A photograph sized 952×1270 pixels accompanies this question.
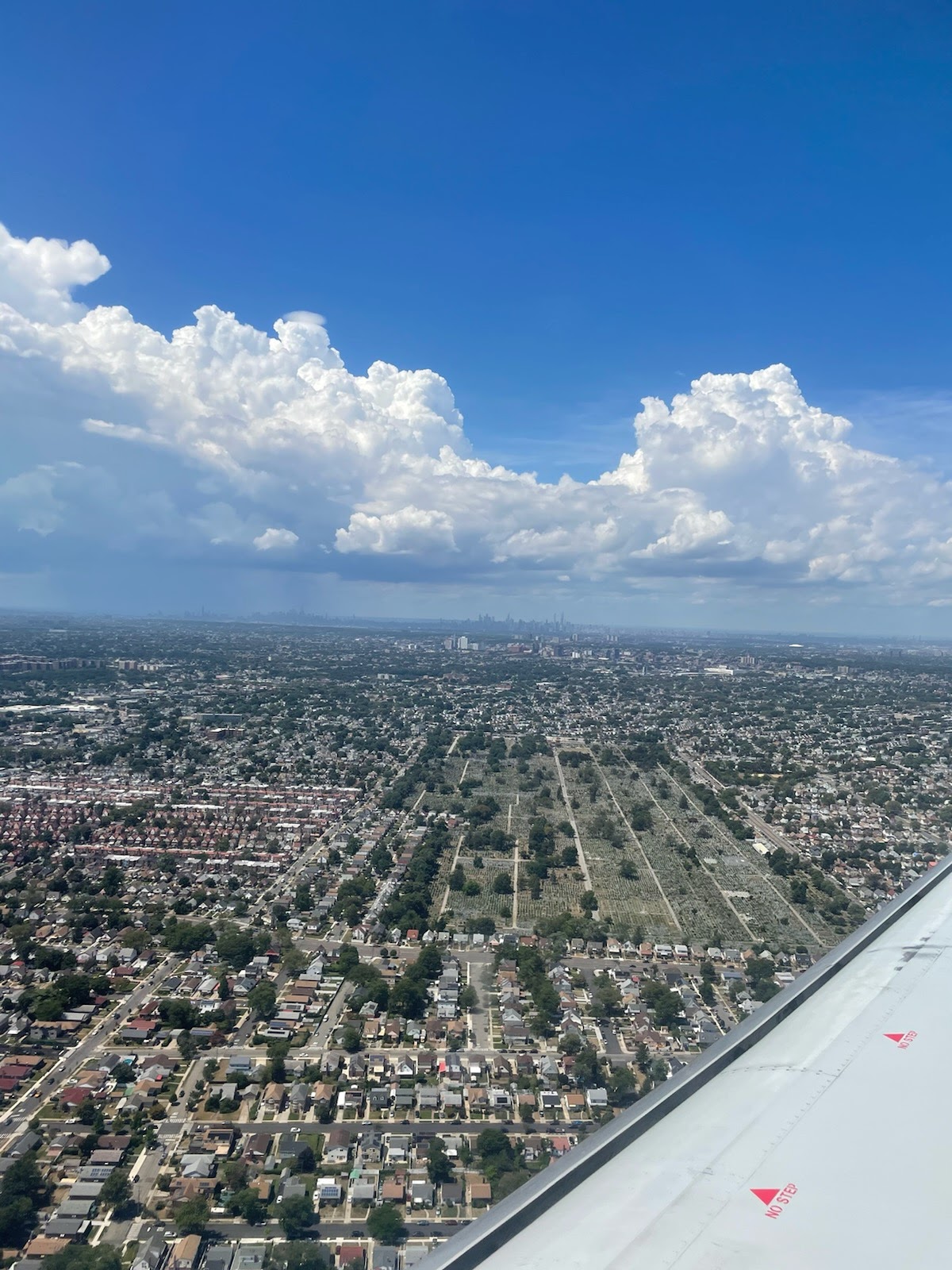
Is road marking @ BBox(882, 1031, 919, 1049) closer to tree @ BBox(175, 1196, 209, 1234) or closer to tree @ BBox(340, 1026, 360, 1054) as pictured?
tree @ BBox(175, 1196, 209, 1234)

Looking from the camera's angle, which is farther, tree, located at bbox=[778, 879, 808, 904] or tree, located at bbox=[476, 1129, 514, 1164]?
tree, located at bbox=[778, 879, 808, 904]


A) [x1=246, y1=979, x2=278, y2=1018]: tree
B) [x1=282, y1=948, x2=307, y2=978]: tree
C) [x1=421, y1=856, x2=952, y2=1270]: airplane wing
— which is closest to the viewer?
[x1=421, y1=856, x2=952, y2=1270]: airplane wing

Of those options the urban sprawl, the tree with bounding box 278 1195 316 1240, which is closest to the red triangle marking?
the urban sprawl

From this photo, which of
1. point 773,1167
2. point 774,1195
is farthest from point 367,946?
point 774,1195

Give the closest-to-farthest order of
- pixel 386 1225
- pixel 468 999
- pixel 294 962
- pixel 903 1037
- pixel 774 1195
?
pixel 774 1195 → pixel 903 1037 → pixel 386 1225 → pixel 468 999 → pixel 294 962

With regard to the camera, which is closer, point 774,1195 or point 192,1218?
point 774,1195

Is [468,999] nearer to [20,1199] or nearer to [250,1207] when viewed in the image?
[250,1207]

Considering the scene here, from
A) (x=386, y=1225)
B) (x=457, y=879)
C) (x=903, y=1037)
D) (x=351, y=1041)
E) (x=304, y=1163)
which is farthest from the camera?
(x=457, y=879)
